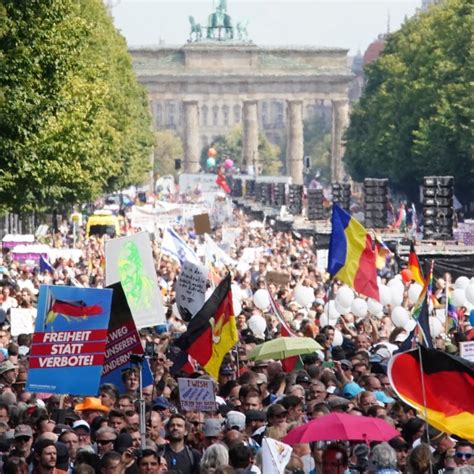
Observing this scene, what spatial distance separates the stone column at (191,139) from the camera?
612ft

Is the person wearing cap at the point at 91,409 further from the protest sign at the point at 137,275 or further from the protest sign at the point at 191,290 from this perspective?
the protest sign at the point at 191,290

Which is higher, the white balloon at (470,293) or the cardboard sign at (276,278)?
the white balloon at (470,293)

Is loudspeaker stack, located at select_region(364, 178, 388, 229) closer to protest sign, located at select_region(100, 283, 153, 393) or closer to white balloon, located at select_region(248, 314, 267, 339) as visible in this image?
white balloon, located at select_region(248, 314, 267, 339)

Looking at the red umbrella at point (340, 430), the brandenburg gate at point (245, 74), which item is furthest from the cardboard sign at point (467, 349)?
the brandenburg gate at point (245, 74)

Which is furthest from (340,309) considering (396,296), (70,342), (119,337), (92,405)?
(70,342)

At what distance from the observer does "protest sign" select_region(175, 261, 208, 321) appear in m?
26.8

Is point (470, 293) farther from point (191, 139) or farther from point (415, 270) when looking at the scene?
point (191, 139)

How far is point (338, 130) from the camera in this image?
183m

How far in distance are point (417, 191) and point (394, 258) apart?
5424cm

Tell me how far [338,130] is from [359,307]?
152 meters

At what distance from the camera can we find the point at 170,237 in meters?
38.3

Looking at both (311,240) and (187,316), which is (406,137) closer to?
(311,240)

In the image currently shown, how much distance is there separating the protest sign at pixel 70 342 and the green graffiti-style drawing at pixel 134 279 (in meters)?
4.41

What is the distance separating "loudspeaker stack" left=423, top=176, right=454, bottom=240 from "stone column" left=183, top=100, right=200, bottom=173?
134363mm
